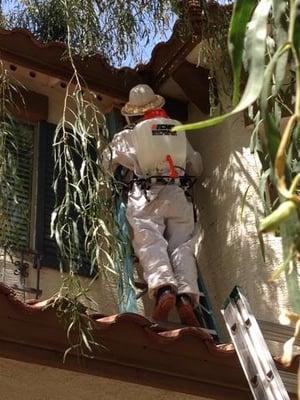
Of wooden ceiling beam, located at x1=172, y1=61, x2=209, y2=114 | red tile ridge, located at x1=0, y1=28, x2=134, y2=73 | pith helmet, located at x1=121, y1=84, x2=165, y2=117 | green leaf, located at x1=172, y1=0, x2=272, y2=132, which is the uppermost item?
red tile ridge, located at x1=0, y1=28, x2=134, y2=73

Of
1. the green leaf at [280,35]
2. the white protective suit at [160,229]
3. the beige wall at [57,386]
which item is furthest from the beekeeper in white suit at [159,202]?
the green leaf at [280,35]

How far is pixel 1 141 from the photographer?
4059 millimetres

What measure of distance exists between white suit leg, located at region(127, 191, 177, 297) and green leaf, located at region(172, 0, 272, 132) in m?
3.30

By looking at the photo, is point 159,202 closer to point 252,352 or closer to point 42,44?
point 42,44

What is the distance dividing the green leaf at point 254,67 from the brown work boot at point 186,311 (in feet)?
10.6

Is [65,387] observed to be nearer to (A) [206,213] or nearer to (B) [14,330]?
(B) [14,330]

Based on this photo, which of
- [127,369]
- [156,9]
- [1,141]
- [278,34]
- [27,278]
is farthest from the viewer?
[27,278]

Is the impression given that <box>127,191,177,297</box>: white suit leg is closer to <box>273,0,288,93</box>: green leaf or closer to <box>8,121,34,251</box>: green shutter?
<box>8,121,34,251</box>: green shutter

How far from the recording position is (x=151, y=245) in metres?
5.61

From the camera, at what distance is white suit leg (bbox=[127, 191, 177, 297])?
17.6 feet

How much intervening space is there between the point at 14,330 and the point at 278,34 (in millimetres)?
2164

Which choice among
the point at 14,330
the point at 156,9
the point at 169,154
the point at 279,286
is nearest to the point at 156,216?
the point at 169,154

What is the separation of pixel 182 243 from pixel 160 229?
0.16m

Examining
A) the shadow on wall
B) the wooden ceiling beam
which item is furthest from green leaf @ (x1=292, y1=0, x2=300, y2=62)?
the wooden ceiling beam
